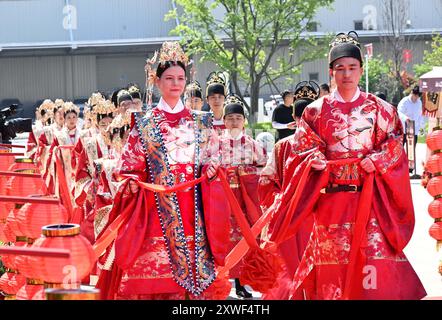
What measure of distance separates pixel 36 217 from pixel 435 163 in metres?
4.05

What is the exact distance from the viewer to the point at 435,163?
8.92 metres

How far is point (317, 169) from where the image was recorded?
6.45 metres

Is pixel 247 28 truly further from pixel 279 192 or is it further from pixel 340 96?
pixel 340 96

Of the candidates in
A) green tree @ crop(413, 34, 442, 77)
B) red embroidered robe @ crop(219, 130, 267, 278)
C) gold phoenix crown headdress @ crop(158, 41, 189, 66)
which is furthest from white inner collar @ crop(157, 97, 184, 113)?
green tree @ crop(413, 34, 442, 77)

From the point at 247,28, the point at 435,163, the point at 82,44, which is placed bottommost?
the point at 435,163

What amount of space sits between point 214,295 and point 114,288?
64cm

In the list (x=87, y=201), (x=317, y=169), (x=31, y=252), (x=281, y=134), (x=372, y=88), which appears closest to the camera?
(x=31, y=252)

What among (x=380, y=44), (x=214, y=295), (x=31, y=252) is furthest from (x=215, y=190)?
(x=380, y=44)

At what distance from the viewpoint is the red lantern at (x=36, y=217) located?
6.12 metres

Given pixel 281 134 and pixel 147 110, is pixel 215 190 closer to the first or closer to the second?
pixel 147 110

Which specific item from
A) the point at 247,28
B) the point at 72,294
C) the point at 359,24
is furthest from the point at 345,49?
the point at 359,24

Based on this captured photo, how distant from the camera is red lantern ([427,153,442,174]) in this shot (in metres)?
8.89

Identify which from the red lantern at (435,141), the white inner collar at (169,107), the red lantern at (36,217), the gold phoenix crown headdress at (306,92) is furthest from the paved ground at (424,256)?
the red lantern at (36,217)

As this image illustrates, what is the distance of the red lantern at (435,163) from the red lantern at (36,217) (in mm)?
3899
